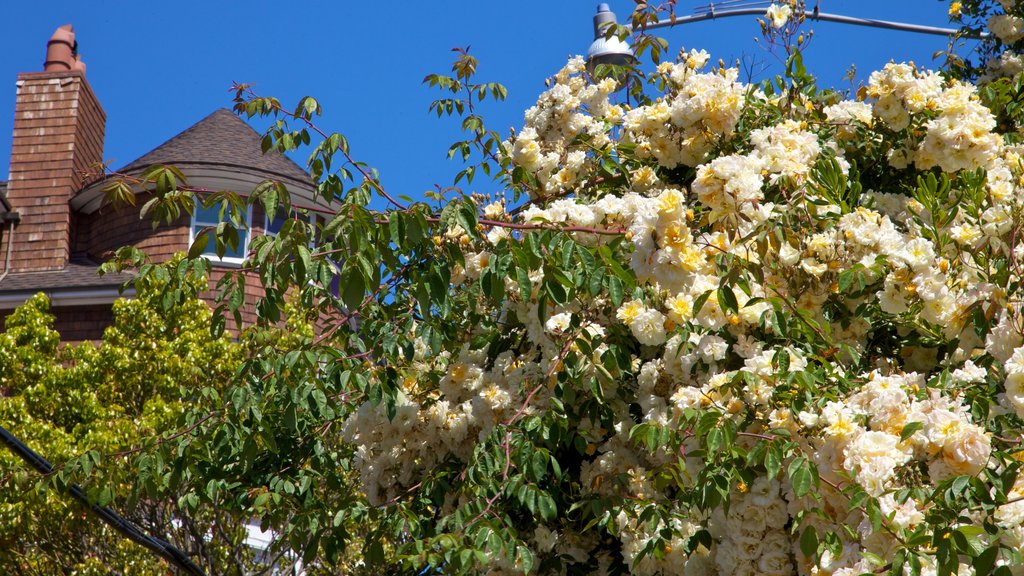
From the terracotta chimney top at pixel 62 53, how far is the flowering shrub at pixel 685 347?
16.2 m

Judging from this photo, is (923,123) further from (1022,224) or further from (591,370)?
(591,370)

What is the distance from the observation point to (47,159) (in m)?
19.0

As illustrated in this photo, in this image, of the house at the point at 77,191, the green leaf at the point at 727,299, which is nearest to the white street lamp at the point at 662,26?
the green leaf at the point at 727,299

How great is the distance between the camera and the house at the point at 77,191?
17.0 meters

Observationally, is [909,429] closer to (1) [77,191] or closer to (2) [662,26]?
(2) [662,26]

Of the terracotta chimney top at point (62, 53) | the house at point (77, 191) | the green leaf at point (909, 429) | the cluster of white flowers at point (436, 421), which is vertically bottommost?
the green leaf at point (909, 429)

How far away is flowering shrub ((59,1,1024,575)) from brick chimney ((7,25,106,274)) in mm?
13740

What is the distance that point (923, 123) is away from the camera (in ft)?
17.1

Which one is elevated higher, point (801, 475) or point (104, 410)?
point (104, 410)

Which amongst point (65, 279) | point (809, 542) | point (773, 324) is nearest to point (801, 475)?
point (809, 542)

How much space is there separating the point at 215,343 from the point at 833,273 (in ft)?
28.2

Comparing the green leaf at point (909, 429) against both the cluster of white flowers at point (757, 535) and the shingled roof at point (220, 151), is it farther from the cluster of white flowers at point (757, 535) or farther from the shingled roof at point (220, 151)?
the shingled roof at point (220, 151)

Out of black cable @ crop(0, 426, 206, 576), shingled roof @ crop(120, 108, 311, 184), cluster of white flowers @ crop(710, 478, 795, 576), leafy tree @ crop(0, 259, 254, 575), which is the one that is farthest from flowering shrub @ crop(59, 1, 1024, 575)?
shingled roof @ crop(120, 108, 311, 184)

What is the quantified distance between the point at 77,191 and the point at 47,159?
866mm
